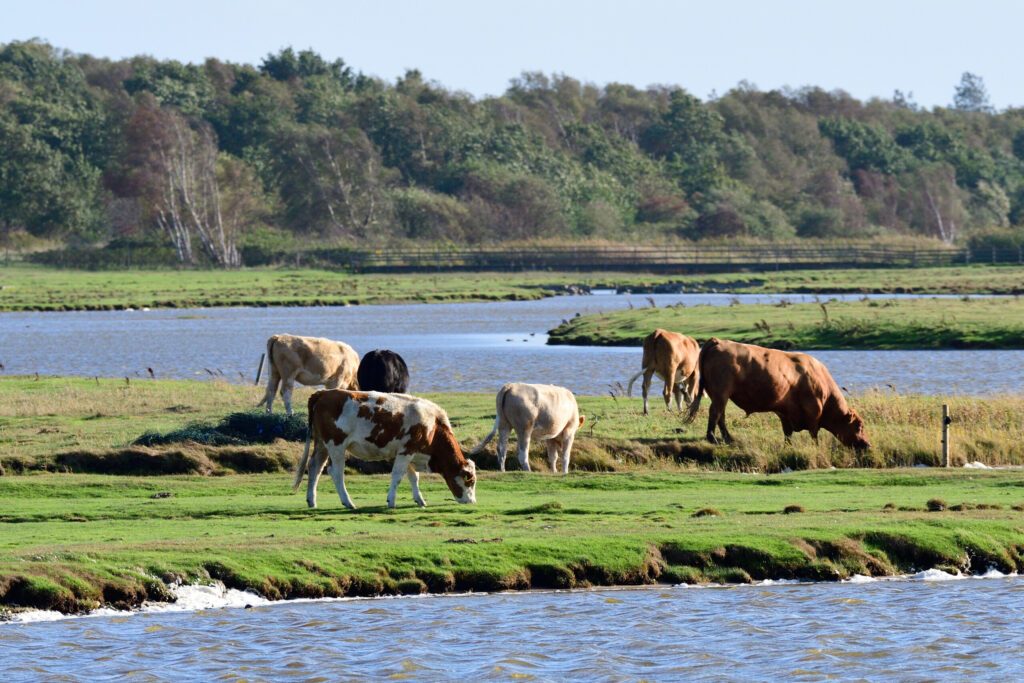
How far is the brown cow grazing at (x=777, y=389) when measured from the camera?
1155 inches

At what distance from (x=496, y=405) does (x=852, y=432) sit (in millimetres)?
6530

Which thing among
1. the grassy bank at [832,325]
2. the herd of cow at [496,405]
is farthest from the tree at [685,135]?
the herd of cow at [496,405]

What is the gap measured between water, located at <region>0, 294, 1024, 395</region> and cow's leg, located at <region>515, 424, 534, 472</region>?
1551cm

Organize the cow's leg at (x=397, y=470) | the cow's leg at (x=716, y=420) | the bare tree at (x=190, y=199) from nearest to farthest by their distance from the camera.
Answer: the cow's leg at (x=397, y=470) < the cow's leg at (x=716, y=420) < the bare tree at (x=190, y=199)

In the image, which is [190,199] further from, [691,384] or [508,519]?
[508,519]

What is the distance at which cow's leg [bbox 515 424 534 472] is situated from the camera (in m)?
25.2

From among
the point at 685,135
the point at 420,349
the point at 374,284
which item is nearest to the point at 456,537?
the point at 420,349

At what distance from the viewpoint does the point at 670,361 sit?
35781mm

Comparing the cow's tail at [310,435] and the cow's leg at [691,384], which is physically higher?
the cow's tail at [310,435]

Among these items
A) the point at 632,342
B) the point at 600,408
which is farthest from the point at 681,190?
the point at 600,408

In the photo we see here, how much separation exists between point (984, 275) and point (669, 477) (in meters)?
79.1

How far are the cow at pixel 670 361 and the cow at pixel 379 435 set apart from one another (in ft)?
44.3

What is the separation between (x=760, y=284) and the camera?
102 meters

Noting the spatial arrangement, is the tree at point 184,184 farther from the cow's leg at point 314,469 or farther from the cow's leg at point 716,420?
the cow's leg at point 314,469
